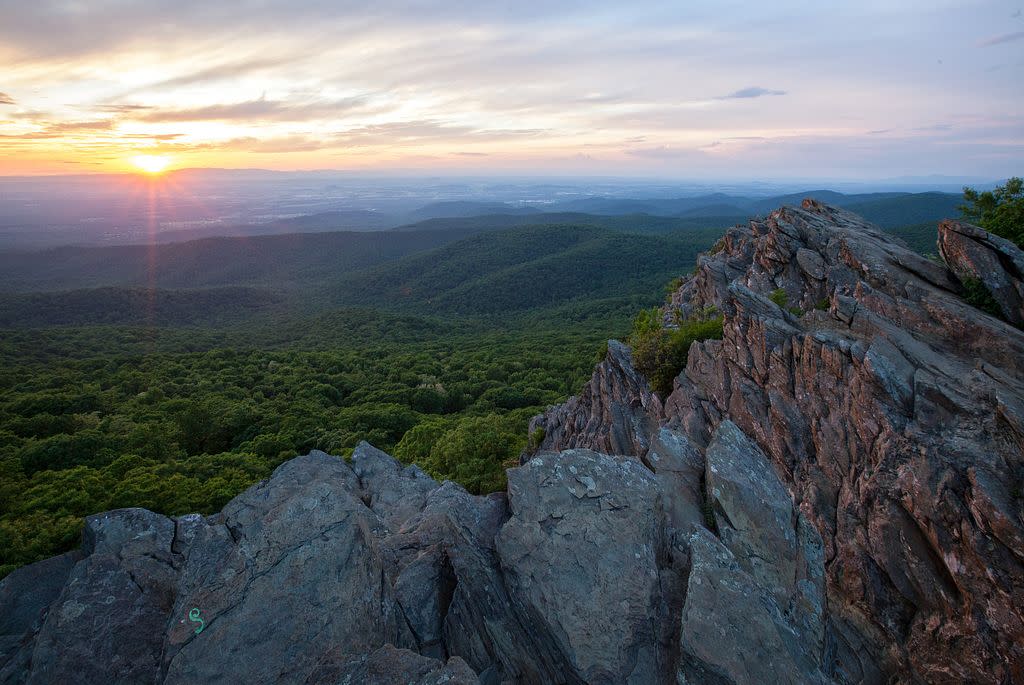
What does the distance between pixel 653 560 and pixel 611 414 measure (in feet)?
36.0

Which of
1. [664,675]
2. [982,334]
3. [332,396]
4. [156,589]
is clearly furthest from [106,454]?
[982,334]

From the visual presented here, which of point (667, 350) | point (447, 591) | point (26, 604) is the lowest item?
point (26, 604)

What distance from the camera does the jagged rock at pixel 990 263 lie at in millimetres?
14750

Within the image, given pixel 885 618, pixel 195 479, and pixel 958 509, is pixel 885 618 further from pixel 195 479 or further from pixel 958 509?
pixel 195 479

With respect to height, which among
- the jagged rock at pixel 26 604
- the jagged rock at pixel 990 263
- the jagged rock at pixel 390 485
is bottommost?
the jagged rock at pixel 390 485

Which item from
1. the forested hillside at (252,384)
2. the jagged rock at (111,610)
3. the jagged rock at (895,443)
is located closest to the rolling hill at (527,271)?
the forested hillside at (252,384)

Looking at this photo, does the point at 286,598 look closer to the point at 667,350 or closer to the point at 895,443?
the point at 895,443

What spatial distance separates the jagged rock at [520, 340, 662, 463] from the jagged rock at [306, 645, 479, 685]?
1040 centimetres

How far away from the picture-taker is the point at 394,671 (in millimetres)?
6082

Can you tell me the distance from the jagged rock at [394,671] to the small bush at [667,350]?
14.6m

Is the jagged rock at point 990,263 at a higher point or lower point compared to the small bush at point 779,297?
higher

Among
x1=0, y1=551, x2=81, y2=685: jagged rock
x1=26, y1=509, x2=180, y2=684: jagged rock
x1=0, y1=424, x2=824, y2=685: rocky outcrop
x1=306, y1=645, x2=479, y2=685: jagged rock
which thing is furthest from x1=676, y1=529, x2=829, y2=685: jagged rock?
x1=0, y1=551, x2=81, y2=685: jagged rock

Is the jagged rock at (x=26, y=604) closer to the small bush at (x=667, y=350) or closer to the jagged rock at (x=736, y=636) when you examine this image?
the jagged rock at (x=736, y=636)

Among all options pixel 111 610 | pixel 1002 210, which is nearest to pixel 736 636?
pixel 111 610
